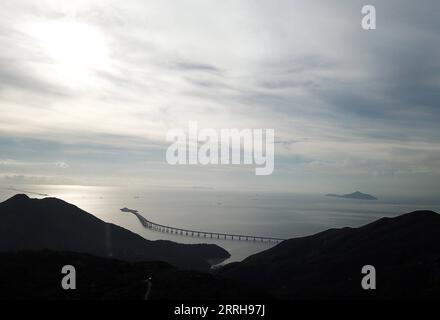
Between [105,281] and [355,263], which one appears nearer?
[105,281]

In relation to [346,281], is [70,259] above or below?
above

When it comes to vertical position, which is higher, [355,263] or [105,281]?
[105,281]

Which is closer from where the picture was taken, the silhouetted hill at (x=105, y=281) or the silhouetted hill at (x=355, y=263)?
the silhouetted hill at (x=105, y=281)

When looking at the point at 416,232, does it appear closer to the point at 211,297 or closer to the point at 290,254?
the point at 290,254
